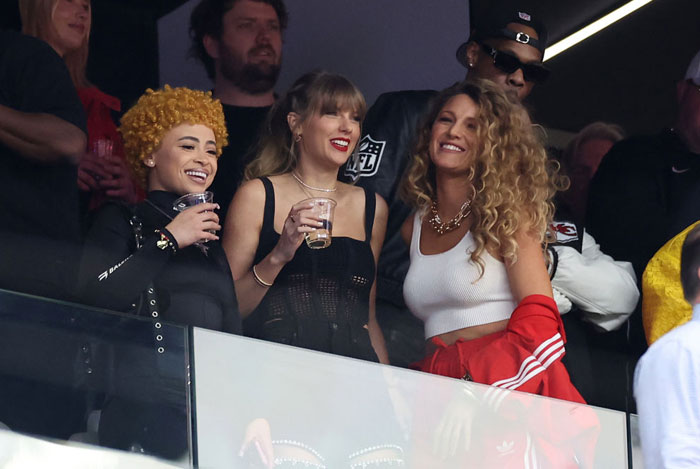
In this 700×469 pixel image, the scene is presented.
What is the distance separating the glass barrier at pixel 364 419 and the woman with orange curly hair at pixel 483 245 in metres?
0.07

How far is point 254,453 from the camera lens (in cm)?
253

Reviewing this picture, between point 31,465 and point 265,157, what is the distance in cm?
108

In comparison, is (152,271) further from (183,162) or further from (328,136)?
(328,136)

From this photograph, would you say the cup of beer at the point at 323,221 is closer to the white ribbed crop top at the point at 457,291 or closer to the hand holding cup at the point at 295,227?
the hand holding cup at the point at 295,227

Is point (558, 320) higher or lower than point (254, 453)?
higher

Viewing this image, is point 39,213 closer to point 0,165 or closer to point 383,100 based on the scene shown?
point 0,165

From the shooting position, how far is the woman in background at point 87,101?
279 centimetres

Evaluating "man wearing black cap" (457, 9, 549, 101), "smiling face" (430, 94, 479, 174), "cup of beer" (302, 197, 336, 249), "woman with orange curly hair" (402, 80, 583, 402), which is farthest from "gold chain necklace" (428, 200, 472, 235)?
"man wearing black cap" (457, 9, 549, 101)

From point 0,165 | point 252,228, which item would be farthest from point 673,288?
point 0,165

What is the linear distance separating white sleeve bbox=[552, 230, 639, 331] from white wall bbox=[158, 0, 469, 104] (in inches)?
25.8

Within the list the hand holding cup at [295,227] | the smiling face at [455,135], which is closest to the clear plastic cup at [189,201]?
the hand holding cup at [295,227]

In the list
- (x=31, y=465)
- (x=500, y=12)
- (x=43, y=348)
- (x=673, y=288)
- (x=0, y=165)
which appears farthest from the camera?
(x=500, y=12)

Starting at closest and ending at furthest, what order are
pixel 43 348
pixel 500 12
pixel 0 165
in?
pixel 43 348 < pixel 0 165 < pixel 500 12

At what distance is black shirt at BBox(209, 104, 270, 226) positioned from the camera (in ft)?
9.43
